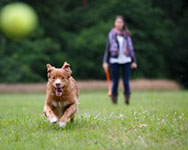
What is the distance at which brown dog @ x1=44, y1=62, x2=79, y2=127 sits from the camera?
5.55 meters

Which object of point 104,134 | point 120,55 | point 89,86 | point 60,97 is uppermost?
point 120,55

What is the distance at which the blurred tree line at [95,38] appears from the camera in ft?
102

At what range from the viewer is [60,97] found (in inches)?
224

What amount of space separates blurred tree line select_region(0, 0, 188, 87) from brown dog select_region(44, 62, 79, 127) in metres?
24.2

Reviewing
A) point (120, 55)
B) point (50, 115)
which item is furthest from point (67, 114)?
point (120, 55)

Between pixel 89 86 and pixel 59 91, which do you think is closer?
pixel 59 91

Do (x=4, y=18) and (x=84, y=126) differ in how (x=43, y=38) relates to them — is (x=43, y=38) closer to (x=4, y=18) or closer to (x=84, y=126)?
(x=4, y=18)

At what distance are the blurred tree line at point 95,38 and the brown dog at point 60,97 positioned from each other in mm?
24245

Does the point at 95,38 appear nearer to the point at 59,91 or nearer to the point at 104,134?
the point at 59,91

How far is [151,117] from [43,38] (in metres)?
27.6

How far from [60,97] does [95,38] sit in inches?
1049

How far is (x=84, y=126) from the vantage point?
577 centimetres

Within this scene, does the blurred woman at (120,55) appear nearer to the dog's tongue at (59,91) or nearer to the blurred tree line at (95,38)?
the dog's tongue at (59,91)

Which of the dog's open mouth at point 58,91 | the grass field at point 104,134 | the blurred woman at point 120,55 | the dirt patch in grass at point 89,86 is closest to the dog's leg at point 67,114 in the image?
the grass field at point 104,134
